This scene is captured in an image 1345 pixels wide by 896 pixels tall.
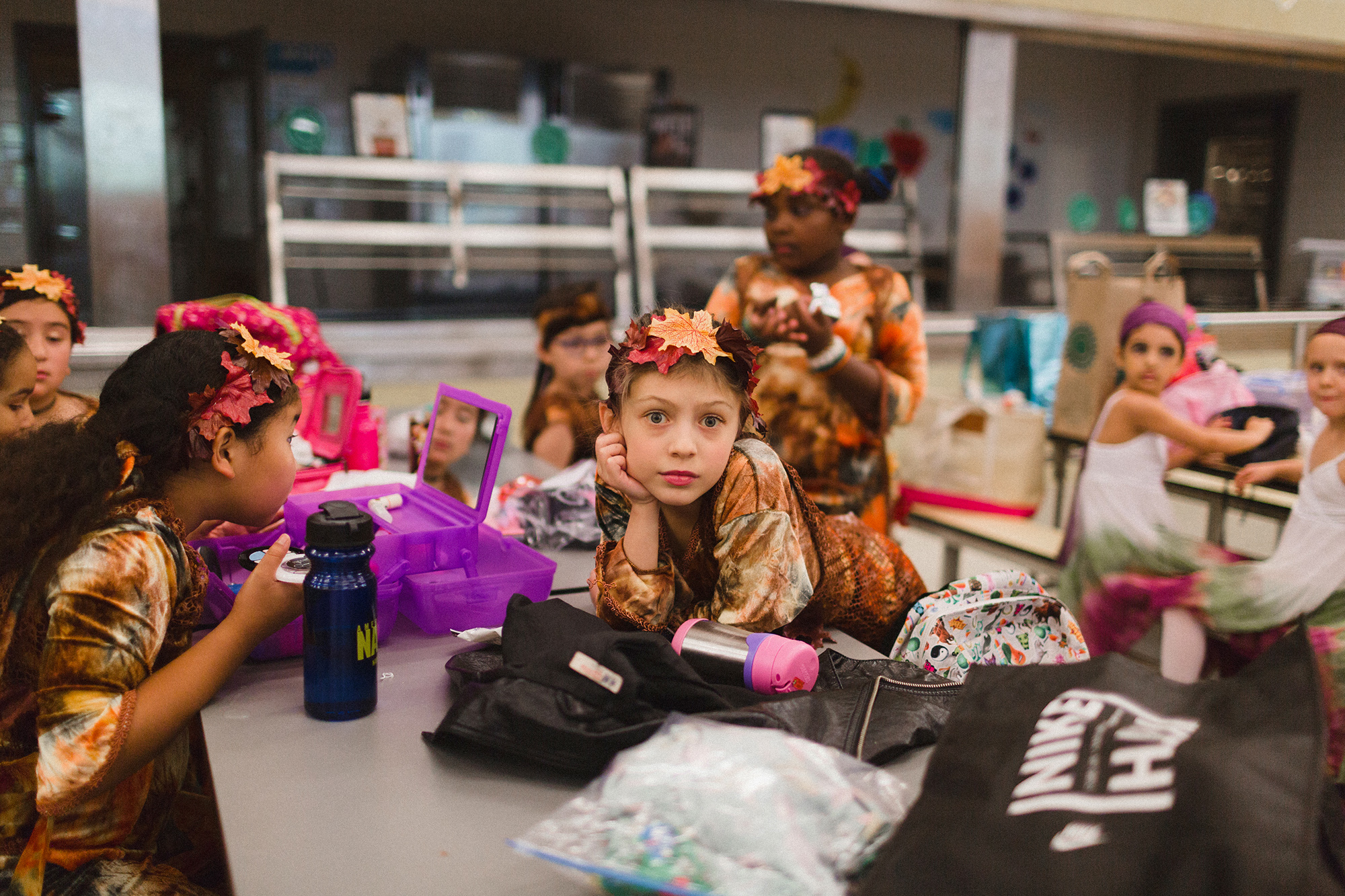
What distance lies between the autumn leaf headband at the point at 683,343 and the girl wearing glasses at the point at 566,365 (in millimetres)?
1758

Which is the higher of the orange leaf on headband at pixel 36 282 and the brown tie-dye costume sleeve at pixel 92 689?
the orange leaf on headband at pixel 36 282

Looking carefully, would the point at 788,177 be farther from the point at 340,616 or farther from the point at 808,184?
the point at 340,616

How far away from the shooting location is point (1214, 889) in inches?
31.9

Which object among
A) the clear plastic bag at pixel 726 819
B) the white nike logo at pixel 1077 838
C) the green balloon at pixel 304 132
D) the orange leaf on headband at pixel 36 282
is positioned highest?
the green balloon at pixel 304 132

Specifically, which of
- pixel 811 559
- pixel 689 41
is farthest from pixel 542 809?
pixel 689 41

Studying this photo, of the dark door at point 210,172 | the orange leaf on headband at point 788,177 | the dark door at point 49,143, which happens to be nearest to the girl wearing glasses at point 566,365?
the orange leaf on headband at point 788,177

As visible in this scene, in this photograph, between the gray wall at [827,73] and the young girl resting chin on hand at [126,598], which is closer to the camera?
the young girl resting chin on hand at [126,598]

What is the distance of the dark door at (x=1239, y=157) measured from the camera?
832cm

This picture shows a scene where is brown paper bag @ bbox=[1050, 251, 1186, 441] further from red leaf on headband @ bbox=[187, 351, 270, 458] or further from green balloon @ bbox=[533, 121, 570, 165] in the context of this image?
red leaf on headband @ bbox=[187, 351, 270, 458]

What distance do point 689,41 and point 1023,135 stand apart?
11.0 feet

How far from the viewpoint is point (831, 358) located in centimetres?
269

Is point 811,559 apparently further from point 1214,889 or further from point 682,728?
point 1214,889

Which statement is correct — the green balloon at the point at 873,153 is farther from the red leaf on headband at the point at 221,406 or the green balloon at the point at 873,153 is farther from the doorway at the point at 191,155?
the red leaf on headband at the point at 221,406

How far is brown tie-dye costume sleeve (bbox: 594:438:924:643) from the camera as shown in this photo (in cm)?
158
